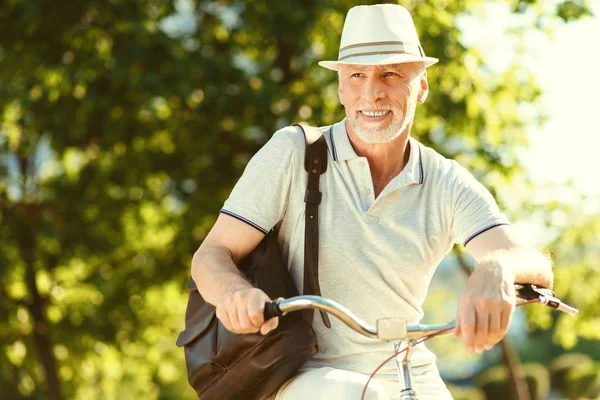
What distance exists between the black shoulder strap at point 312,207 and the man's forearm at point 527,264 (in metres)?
0.52

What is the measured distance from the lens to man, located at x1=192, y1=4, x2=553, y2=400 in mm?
2797

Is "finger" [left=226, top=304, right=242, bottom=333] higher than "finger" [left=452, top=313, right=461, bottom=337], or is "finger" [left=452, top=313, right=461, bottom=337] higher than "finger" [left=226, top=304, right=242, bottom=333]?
"finger" [left=226, top=304, right=242, bottom=333]

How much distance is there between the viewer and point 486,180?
32.3 feet

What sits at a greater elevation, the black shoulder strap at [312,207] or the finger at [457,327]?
the black shoulder strap at [312,207]

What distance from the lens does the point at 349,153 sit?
2988mm

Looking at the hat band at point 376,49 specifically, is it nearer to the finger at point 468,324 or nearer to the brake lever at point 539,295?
the brake lever at point 539,295

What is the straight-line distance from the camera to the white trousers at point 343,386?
239cm

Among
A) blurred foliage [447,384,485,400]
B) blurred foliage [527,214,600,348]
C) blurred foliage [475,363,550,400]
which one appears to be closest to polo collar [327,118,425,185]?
blurred foliage [527,214,600,348]

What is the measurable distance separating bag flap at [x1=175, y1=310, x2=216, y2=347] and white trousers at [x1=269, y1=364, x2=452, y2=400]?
28cm

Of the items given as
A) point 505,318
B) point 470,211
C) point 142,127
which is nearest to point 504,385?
point 142,127

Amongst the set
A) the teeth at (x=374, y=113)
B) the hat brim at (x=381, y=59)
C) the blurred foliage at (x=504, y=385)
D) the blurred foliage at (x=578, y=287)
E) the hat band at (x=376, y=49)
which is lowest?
the blurred foliage at (x=504, y=385)

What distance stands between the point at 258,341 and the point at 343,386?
324mm

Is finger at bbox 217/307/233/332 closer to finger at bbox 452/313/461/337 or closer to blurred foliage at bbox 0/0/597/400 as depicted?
finger at bbox 452/313/461/337

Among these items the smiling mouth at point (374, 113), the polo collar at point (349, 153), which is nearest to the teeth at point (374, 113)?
the smiling mouth at point (374, 113)
